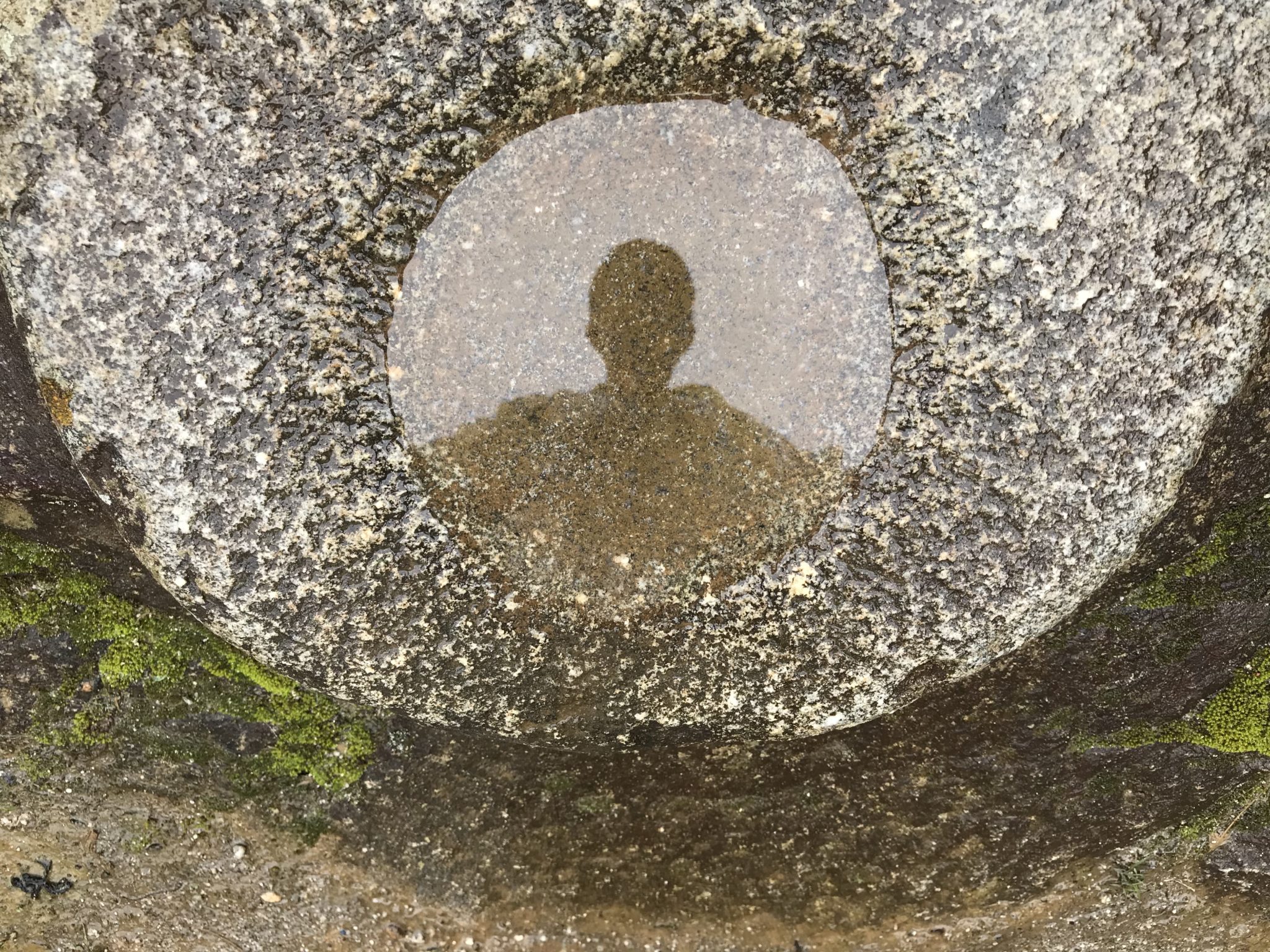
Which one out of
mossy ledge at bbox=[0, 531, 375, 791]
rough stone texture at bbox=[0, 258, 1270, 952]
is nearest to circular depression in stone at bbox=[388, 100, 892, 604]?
rough stone texture at bbox=[0, 258, 1270, 952]

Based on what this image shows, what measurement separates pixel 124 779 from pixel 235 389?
1.47m

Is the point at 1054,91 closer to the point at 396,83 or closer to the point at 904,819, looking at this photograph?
the point at 396,83

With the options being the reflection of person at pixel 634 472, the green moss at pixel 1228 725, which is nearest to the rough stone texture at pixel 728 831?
the green moss at pixel 1228 725

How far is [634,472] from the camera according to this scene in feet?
4.85

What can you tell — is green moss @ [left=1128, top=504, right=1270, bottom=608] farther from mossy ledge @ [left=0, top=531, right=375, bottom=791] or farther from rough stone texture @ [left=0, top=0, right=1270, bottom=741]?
mossy ledge @ [left=0, top=531, right=375, bottom=791]

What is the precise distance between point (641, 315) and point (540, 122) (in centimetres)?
37

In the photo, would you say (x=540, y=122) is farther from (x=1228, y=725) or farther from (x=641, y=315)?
(x=1228, y=725)

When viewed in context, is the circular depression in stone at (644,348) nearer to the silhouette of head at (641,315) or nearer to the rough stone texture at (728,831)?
the silhouette of head at (641,315)

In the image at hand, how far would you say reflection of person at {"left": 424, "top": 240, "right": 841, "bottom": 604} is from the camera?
145 cm

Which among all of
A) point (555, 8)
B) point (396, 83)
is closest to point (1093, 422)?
point (555, 8)

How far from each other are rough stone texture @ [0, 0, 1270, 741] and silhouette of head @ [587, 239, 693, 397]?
0.27 meters

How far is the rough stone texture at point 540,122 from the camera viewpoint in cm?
126

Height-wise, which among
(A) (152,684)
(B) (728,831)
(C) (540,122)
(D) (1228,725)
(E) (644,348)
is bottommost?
(B) (728,831)

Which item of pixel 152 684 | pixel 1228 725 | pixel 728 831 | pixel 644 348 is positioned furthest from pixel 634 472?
pixel 1228 725
